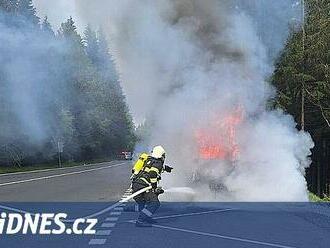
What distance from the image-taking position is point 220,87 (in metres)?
14.9

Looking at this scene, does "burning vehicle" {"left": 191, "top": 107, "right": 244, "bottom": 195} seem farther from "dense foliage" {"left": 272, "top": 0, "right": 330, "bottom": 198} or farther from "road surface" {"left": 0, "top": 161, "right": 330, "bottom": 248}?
"dense foliage" {"left": 272, "top": 0, "right": 330, "bottom": 198}

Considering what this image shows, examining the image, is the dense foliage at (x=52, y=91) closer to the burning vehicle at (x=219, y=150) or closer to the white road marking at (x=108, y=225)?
the burning vehicle at (x=219, y=150)

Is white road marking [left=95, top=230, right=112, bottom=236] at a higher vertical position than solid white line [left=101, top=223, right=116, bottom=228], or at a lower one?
lower

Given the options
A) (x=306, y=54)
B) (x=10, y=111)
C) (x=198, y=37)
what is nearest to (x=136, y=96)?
(x=198, y=37)

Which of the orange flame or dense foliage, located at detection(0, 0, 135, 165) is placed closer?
the orange flame

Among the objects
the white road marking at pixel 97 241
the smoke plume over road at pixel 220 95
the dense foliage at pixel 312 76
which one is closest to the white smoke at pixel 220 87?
the smoke plume over road at pixel 220 95

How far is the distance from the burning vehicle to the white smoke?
0.10 ft

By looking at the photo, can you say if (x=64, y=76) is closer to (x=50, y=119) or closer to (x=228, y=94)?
(x=50, y=119)

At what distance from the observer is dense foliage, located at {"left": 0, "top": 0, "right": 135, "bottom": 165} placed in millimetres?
21438

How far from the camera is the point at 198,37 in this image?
15008 mm

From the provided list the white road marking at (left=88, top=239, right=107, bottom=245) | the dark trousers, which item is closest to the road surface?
the white road marking at (left=88, top=239, right=107, bottom=245)

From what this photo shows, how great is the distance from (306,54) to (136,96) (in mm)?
6173

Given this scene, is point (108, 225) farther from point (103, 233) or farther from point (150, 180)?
point (150, 180)

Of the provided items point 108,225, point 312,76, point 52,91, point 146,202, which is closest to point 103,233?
point 108,225
